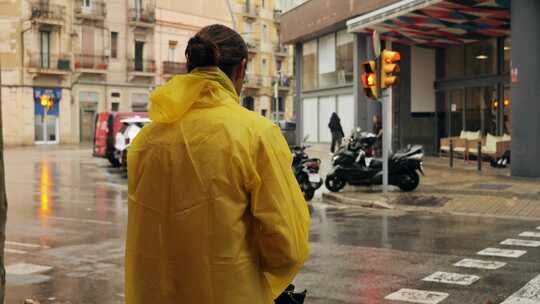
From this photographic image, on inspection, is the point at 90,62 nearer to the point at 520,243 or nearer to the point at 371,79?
the point at 371,79

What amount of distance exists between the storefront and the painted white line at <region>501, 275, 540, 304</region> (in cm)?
4516

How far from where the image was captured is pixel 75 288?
6852 mm

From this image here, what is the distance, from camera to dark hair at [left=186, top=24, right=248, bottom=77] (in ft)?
8.78

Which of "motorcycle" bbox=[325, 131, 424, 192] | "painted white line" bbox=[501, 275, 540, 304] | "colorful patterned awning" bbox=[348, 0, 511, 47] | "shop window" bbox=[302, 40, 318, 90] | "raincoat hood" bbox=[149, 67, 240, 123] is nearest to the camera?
"raincoat hood" bbox=[149, 67, 240, 123]

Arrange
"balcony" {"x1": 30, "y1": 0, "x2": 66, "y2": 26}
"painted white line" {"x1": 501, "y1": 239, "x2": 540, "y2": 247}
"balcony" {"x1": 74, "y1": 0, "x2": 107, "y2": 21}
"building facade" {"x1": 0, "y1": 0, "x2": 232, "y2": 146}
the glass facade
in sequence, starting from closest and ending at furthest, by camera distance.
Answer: "painted white line" {"x1": 501, "y1": 239, "x2": 540, "y2": 247} < the glass facade < "building facade" {"x1": 0, "y1": 0, "x2": 232, "y2": 146} < "balcony" {"x1": 30, "y1": 0, "x2": 66, "y2": 26} < "balcony" {"x1": 74, "y1": 0, "x2": 107, "y2": 21}

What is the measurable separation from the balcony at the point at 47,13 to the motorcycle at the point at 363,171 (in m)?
36.7

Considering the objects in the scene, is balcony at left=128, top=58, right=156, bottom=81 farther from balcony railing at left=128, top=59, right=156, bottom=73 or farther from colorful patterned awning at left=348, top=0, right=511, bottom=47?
colorful patterned awning at left=348, top=0, right=511, bottom=47

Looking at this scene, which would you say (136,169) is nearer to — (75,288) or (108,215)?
(75,288)

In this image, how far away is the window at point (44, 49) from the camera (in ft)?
159

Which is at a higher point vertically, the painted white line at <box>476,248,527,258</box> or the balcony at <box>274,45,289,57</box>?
the balcony at <box>274,45,289,57</box>

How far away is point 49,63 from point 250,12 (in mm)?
20270

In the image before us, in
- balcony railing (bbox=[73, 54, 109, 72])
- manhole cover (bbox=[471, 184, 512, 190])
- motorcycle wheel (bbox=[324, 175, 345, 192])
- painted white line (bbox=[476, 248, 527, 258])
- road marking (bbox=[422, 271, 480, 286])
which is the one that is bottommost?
painted white line (bbox=[476, 248, 527, 258])

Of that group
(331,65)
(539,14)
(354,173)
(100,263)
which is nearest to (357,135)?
(354,173)

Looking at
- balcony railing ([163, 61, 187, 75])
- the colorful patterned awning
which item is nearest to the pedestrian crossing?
the colorful patterned awning
